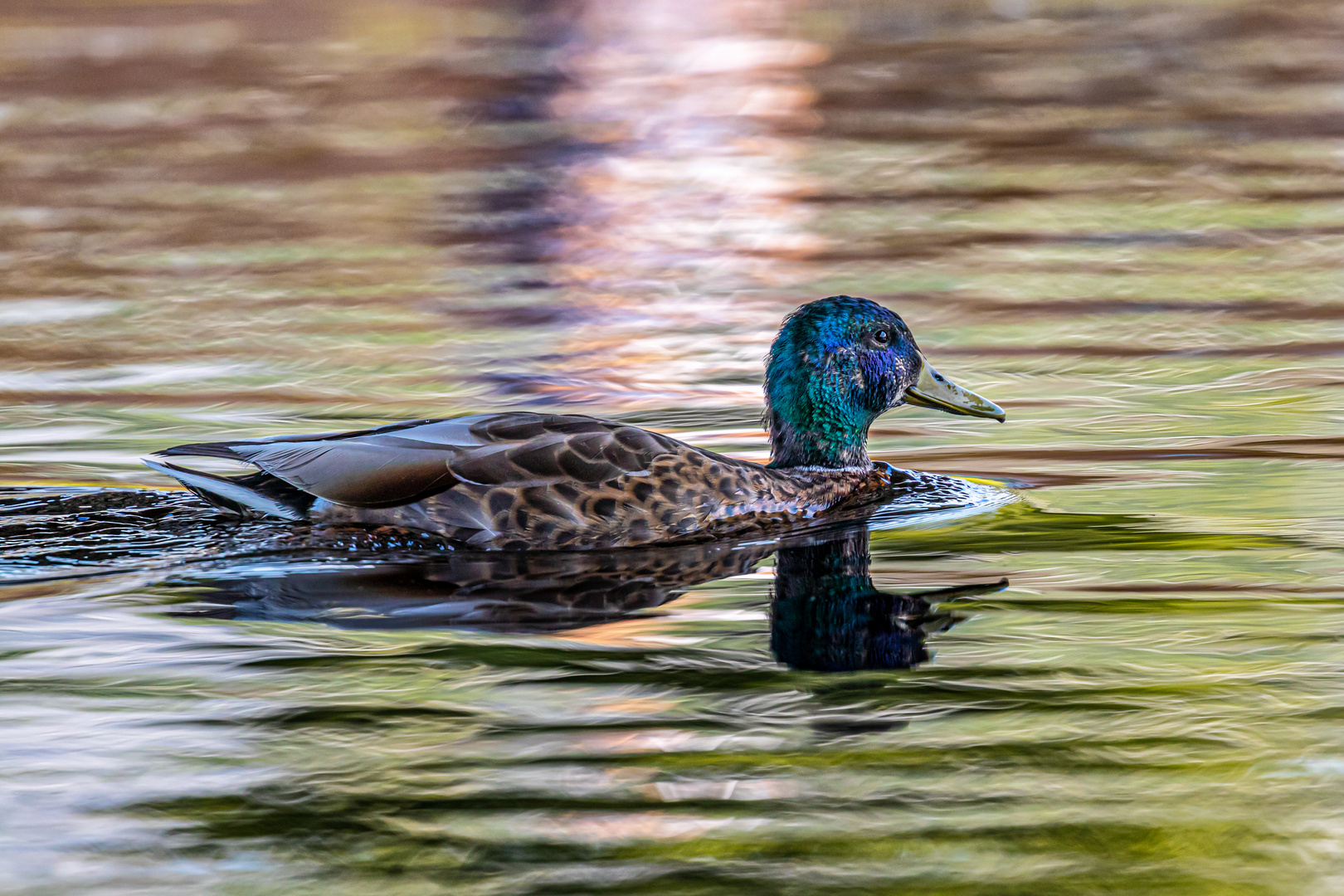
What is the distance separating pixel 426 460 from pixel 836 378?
6.07 ft

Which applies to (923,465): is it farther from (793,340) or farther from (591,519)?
(591,519)

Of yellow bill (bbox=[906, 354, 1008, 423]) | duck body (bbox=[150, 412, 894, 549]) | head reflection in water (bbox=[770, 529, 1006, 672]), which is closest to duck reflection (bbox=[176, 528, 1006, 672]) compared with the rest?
head reflection in water (bbox=[770, 529, 1006, 672])

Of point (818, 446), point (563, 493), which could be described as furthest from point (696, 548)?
point (818, 446)

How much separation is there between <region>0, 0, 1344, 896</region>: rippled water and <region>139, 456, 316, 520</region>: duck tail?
120 millimetres

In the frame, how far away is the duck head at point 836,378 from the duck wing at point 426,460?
2.85ft

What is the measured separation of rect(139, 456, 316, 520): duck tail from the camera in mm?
7207

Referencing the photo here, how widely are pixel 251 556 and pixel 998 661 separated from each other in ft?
9.39

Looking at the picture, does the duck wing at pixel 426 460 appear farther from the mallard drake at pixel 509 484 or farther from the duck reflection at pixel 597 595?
the duck reflection at pixel 597 595

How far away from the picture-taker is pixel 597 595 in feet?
21.2

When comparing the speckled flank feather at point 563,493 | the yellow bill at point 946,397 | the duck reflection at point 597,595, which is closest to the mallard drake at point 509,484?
the speckled flank feather at point 563,493

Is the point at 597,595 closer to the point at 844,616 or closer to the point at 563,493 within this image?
the point at 563,493

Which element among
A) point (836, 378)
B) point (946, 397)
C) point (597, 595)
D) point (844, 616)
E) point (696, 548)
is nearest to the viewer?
point (844, 616)

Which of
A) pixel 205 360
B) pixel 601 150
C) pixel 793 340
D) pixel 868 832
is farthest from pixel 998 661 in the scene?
pixel 601 150

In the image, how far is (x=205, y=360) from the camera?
10703 millimetres
